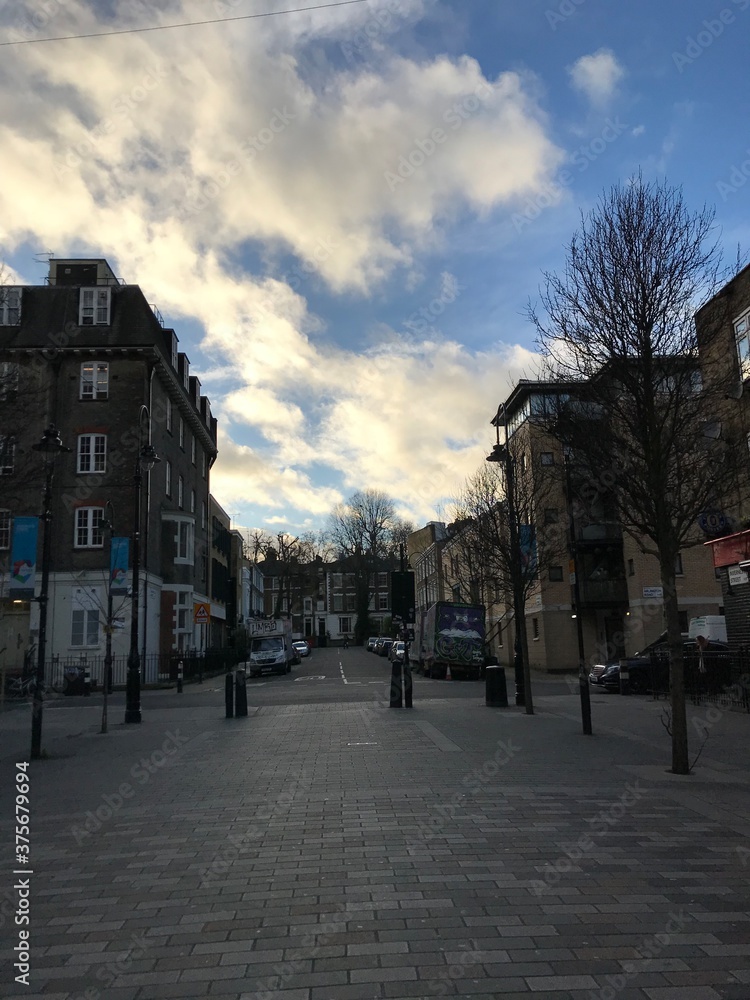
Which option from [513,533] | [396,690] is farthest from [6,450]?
[513,533]

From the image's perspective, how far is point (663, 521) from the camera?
1085cm

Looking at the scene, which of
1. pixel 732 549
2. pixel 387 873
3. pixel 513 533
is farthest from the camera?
pixel 513 533

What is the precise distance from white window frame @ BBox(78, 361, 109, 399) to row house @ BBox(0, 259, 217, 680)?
0.14ft

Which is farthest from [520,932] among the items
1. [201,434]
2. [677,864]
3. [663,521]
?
[201,434]

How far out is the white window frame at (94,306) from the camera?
3734 centimetres

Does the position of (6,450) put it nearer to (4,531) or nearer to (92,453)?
(92,453)

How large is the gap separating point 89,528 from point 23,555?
14619 mm

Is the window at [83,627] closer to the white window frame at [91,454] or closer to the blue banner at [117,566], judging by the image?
the white window frame at [91,454]

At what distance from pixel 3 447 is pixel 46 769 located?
501cm

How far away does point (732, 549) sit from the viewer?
19.3 m

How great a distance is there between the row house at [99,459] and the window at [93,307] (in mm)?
46

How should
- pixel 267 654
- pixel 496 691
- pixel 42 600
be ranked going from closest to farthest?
pixel 42 600
pixel 496 691
pixel 267 654

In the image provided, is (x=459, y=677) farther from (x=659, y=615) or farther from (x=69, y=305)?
(x=69, y=305)

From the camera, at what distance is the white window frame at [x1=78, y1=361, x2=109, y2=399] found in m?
35.8
